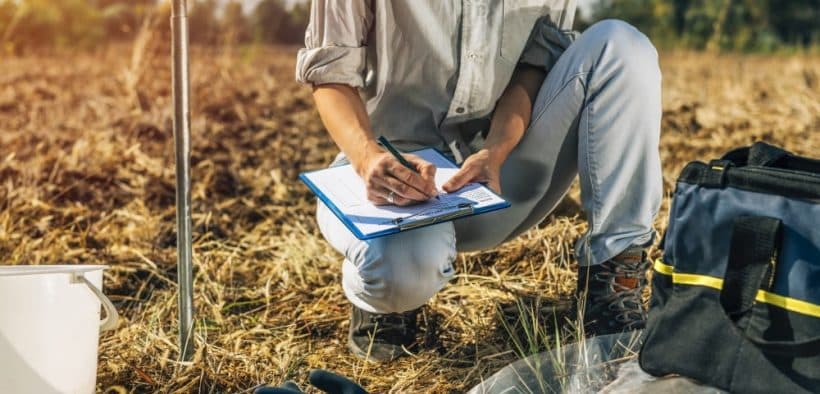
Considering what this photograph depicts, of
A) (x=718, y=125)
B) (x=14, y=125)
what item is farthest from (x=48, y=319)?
(x=718, y=125)

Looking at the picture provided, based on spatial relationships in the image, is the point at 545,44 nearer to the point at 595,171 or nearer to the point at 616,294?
the point at 595,171

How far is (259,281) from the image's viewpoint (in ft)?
8.02

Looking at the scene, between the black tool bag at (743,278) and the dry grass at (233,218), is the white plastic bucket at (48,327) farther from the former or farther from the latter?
the black tool bag at (743,278)

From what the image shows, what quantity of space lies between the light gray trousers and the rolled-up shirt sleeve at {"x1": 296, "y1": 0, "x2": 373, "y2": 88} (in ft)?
1.03

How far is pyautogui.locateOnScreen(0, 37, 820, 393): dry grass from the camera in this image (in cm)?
188

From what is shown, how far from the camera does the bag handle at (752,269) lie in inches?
51.1

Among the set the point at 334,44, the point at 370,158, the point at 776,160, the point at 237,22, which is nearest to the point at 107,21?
the point at 237,22

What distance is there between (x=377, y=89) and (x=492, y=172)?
36 centimetres

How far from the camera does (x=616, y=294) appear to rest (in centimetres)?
180

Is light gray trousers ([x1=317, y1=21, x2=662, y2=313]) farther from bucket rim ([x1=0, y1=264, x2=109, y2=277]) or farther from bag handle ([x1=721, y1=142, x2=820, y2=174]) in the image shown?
bucket rim ([x1=0, y1=264, x2=109, y2=277])

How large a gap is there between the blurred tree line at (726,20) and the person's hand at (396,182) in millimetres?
7057

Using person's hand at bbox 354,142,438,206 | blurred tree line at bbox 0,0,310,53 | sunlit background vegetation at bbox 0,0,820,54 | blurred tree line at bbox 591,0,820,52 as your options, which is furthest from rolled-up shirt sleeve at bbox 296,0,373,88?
blurred tree line at bbox 591,0,820,52

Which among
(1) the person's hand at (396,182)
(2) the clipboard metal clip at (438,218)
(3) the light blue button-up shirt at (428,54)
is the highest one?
(3) the light blue button-up shirt at (428,54)

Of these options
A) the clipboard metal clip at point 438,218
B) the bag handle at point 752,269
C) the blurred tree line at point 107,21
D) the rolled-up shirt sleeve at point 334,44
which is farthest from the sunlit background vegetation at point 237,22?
the bag handle at point 752,269
